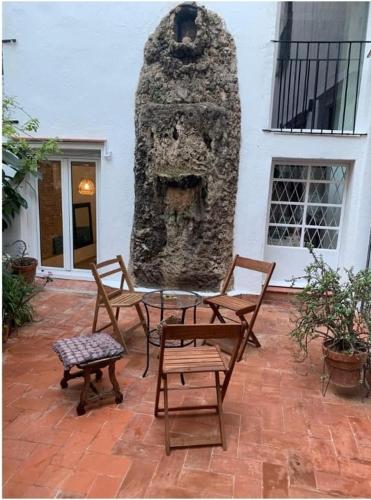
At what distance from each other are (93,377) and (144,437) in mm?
908

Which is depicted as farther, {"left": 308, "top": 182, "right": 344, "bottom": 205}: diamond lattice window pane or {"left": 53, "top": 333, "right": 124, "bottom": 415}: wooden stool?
{"left": 308, "top": 182, "right": 344, "bottom": 205}: diamond lattice window pane

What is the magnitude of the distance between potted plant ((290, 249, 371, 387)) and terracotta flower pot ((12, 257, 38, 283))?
381 centimetres

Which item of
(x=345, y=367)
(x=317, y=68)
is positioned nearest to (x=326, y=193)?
(x=317, y=68)

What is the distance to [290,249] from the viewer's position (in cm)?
535

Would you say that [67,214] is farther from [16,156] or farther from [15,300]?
[15,300]

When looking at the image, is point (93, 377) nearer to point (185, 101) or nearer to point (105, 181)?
point (105, 181)

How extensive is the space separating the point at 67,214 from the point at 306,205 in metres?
3.61

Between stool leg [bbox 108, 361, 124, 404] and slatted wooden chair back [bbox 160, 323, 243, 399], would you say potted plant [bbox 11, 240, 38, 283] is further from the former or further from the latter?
slatted wooden chair back [bbox 160, 323, 243, 399]

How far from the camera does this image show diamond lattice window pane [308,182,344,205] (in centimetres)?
516

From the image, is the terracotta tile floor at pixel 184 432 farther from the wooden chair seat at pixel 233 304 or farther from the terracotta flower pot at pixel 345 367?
the wooden chair seat at pixel 233 304

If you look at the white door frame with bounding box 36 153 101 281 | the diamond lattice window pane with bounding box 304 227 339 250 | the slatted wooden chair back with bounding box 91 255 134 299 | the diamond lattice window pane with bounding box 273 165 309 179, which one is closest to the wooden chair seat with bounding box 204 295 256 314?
the slatted wooden chair back with bounding box 91 255 134 299

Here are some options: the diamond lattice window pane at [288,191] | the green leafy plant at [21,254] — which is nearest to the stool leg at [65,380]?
the green leafy plant at [21,254]

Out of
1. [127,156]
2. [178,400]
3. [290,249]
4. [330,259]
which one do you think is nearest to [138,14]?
[127,156]

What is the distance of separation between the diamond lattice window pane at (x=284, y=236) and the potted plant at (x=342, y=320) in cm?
228
